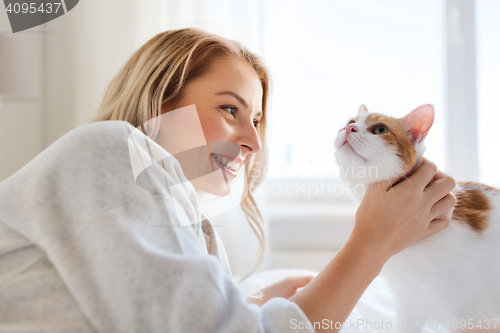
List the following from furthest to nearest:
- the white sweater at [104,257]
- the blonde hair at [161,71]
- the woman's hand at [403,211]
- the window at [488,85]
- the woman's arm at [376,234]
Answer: the window at [488,85] < the blonde hair at [161,71] < the woman's hand at [403,211] < the woman's arm at [376,234] < the white sweater at [104,257]

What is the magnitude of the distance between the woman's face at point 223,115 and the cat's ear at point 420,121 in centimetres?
42

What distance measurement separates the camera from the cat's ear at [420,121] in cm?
73

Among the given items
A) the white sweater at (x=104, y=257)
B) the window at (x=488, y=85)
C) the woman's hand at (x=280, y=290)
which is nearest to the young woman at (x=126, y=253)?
the white sweater at (x=104, y=257)

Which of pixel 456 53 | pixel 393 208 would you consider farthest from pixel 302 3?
pixel 393 208

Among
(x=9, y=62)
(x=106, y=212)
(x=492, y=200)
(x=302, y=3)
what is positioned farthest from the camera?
(x=302, y=3)

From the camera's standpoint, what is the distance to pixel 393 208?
639mm

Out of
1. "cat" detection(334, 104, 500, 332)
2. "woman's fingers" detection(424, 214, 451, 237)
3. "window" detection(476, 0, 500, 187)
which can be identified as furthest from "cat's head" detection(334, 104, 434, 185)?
"window" detection(476, 0, 500, 187)

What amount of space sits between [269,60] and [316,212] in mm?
805

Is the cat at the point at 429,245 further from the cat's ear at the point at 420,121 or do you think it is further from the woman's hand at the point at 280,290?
the woman's hand at the point at 280,290

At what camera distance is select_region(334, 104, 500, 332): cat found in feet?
2.15

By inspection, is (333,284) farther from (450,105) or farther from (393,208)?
(450,105)

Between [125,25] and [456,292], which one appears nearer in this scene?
[456,292]

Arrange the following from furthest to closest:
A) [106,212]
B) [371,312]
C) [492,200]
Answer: [371,312] < [492,200] < [106,212]

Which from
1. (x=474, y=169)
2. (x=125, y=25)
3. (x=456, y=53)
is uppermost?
(x=125, y=25)
